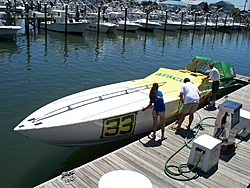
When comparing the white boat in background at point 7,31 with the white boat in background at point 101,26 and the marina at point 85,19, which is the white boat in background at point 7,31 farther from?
the white boat in background at point 101,26

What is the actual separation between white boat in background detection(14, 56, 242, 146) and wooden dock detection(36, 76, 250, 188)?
3.39 feet

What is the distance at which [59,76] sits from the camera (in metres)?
16.6

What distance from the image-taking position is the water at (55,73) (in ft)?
27.2

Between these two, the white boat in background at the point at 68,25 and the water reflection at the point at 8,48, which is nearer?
the water reflection at the point at 8,48

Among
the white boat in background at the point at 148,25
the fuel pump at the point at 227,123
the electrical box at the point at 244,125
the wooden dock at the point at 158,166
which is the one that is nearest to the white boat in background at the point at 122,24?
the white boat in background at the point at 148,25

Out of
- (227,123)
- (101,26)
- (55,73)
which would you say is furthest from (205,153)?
(101,26)

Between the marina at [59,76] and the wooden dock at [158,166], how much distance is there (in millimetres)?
59

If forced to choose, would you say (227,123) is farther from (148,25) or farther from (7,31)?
(148,25)

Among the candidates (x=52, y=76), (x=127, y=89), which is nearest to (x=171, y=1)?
(x=52, y=76)

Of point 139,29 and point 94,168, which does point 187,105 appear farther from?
point 139,29

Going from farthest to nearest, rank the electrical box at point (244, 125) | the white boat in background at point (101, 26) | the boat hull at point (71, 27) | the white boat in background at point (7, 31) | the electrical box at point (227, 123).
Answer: the white boat in background at point (101, 26) → the boat hull at point (71, 27) → the white boat in background at point (7, 31) → the electrical box at point (244, 125) → the electrical box at point (227, 123)

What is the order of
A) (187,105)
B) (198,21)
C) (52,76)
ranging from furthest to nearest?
1. (198,21)
2. (52,76)
3. (187,105)

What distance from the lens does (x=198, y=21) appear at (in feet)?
194

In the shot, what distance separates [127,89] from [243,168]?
4.97 m
